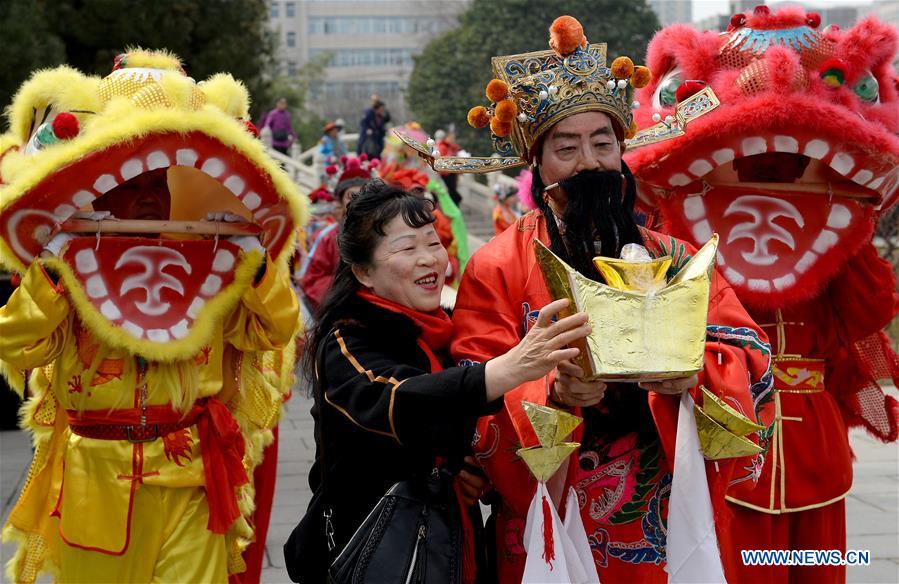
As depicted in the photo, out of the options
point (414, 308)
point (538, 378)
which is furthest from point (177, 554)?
Result: point (538, 378)

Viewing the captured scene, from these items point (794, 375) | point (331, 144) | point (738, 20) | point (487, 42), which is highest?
point (487, 42)

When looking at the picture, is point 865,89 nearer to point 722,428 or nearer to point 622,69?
point 622,69

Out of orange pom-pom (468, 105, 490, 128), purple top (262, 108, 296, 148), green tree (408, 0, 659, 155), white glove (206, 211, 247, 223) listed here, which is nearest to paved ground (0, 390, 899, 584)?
white glove (206, 211, 247, 223)

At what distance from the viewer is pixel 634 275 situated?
2.43 m

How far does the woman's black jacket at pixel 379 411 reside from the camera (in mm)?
2525

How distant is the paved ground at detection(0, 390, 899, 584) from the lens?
211 inches

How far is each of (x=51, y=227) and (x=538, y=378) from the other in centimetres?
184

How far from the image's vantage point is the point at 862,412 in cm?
407

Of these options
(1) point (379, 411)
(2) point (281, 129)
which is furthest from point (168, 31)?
(1) point (379, 411)

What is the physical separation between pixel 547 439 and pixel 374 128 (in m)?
18.7

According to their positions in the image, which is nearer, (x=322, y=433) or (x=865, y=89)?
(x=322, y=433)

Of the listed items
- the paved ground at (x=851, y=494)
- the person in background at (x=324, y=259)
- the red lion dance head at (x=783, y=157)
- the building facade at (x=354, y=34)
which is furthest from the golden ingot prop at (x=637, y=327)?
the building facade at (x=354, y=34)
